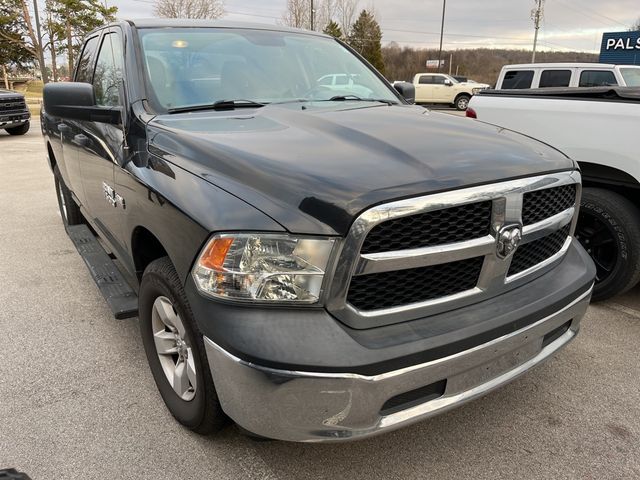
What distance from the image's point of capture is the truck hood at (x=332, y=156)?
1755 millimetres

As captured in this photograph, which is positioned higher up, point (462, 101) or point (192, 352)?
point (192, 352)

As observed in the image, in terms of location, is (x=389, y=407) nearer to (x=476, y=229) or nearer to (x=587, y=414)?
(x=476, y=229)

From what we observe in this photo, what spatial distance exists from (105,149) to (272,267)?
5.93 ft

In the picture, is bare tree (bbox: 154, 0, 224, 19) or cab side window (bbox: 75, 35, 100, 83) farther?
bare tree (bbox: 154, 0, 224, 19)

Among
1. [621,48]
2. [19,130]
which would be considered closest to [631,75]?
[19,130]

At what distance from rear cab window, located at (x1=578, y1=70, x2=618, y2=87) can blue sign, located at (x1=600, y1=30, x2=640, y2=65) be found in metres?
19.6

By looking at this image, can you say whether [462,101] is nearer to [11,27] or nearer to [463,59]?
[11,27]

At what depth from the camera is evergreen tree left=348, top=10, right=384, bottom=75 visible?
51.0 m

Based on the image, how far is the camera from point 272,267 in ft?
5.76

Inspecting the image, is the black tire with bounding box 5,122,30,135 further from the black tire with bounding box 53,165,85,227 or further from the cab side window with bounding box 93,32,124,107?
the cab side window with bounding box 93,32,124,107

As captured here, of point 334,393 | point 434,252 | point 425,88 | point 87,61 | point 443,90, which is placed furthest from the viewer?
point 425,88

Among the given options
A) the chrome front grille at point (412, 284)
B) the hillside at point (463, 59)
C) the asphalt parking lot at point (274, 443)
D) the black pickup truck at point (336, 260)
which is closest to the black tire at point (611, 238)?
the asphalt parking lot at point (274, 443)

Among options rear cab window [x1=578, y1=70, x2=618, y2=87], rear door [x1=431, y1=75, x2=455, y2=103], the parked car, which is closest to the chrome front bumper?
rear cab window [x1=578, y1=70, x2=618, y2=87]

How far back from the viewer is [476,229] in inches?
75.4
